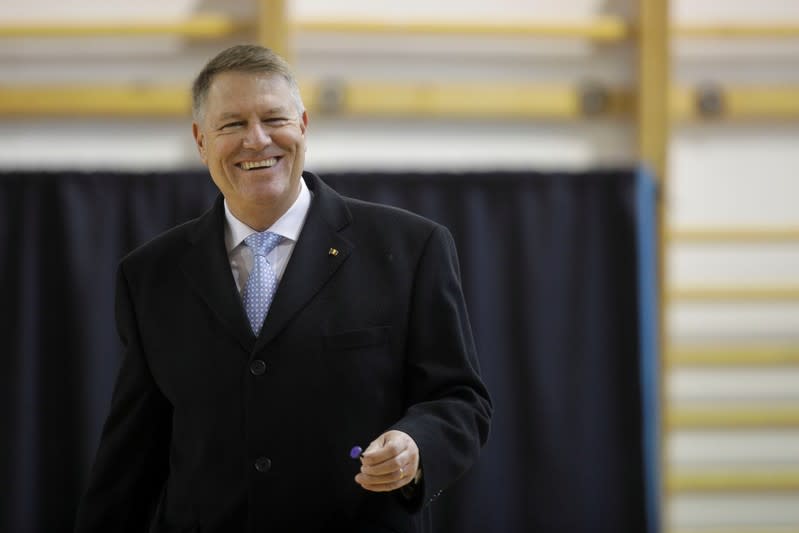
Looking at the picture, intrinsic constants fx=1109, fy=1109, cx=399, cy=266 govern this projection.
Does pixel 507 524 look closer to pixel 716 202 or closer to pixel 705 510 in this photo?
pixel 705 510

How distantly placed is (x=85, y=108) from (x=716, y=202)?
2626mm

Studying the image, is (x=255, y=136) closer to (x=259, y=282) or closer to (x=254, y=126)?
(x=254, y=126)

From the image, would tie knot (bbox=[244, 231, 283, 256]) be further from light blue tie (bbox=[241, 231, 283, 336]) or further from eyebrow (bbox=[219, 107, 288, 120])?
eyebrow (bbox=[219, 107, 288, 120])

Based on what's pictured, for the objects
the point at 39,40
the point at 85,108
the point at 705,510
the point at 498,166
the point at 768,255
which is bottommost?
the point at 705,510

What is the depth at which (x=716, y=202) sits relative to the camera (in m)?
4.61

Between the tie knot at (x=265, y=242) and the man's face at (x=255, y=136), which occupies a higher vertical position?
the man's face at (x=255, y=136)

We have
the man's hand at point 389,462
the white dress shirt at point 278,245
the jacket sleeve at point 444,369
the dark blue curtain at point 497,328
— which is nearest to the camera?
the man's hand at point 389,462

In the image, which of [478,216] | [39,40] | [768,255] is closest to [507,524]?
[478,216]

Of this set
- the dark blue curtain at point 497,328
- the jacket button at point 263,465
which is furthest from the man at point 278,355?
the dark blue curtain at point 497,328

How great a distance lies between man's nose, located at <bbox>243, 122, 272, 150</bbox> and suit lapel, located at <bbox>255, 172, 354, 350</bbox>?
14 centimetres

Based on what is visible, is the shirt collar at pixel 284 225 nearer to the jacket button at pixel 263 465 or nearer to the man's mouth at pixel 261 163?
the man's mouth at pixel 261 163

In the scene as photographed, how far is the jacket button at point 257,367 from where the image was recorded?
1.55m

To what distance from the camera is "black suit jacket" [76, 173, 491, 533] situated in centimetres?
156

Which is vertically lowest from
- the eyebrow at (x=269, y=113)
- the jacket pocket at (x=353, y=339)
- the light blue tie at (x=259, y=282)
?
the jacket pocket at (x=353, y=339)
